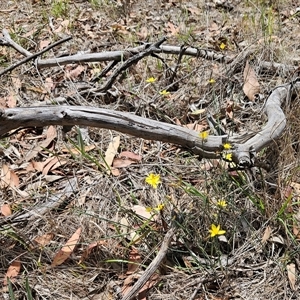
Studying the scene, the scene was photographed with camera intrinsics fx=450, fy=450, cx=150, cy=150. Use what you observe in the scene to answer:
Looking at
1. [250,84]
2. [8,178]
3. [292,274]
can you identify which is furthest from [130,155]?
[292,274]

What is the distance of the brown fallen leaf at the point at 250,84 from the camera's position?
2908 millimetres

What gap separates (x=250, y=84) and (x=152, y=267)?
160 cm

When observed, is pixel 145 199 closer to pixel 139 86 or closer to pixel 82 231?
pixel 82 231

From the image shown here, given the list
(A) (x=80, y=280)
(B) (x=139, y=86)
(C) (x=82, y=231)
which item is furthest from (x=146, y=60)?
(A) (x=80, y=280)

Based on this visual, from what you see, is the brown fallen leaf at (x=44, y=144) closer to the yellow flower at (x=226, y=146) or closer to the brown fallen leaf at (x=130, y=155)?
the brown fallen leaf at (x=130, y=155)

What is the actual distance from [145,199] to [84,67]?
1.52 m

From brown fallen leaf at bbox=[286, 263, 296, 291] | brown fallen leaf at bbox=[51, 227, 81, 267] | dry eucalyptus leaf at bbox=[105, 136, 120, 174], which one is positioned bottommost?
brown fallen leaf at bbox=[51, 227, 81, 267]

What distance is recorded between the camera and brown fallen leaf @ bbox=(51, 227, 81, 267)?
200 cm

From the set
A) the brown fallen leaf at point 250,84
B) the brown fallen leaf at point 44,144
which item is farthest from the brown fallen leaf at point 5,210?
the brown fallen leaf at point 250,84

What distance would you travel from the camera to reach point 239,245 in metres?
1.99

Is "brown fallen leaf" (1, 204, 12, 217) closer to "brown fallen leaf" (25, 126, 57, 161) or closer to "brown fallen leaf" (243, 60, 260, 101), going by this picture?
"brown fallen leaf" (25, 126, 57, 161)

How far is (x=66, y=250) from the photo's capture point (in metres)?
2.04

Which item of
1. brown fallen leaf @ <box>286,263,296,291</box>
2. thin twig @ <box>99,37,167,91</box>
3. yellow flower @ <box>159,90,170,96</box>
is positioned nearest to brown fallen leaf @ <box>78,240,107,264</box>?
brown fallen leaf @ <box>286,263,296,291</box>

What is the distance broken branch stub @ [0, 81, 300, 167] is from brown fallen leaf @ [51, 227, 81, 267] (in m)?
0.52
